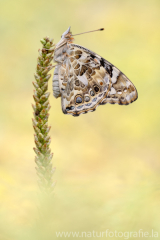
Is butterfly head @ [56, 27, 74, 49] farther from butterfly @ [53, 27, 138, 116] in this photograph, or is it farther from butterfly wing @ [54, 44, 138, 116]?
butterfly wing @ [54, 44, 138, 116]

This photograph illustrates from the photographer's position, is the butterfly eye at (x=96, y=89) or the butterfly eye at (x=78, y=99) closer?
the butterfly eye at (x=78, y=99)

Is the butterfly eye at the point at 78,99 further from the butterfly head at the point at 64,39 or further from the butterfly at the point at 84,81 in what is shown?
the butterfly head at the point at 64,39

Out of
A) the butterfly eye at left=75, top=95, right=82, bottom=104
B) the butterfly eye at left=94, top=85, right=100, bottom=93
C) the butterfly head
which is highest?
the butterfly head

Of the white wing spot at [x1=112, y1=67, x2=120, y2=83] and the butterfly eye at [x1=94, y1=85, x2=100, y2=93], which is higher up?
the white wing spot at [x1=112, y1=67, x2=120, y2=83]

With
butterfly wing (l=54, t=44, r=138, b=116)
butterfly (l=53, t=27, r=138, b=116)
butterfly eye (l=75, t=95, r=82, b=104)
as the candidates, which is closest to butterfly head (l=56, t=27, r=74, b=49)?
butterfly (l=53, t=27, r=138, b=116)

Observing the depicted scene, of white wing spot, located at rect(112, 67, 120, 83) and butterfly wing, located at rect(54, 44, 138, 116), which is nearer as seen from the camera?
butterfly wing, located at rect(54, 44, 138, 116)

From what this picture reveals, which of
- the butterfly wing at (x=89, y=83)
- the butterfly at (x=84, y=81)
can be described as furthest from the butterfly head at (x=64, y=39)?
the butterfly wing at (x=89, y=83)

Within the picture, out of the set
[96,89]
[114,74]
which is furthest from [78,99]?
[114,74]

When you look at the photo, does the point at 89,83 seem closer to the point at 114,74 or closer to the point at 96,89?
the point at 96,89
